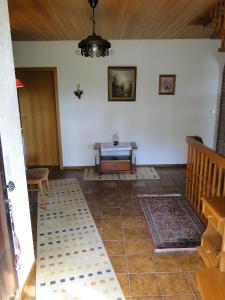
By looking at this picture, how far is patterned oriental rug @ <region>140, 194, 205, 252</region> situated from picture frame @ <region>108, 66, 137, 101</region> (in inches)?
80.4

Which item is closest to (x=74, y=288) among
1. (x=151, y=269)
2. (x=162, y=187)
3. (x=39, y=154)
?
(x=151, y=269)

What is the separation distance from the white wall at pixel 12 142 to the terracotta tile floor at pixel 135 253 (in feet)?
1.29

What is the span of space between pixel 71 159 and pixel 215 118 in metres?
3.02

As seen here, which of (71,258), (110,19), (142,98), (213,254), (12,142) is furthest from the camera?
(142,98)

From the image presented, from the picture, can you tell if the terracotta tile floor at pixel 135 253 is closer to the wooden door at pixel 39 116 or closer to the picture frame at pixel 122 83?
the wooden door at pixel 39 116

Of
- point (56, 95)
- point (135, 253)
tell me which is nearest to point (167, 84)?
point (56, 95)

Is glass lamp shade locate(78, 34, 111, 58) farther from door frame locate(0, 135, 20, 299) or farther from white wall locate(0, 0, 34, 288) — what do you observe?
door frame locate(0, 135, 20, 299)

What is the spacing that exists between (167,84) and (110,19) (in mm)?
1837

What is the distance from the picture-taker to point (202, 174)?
294 cm

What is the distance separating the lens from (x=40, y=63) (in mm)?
4457

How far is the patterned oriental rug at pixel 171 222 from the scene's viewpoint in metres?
2.50

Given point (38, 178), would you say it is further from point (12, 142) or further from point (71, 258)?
point (12, 142)

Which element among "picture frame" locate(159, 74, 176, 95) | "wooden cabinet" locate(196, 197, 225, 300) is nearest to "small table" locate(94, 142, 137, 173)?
"picture frame" locate(159, 74, 176, 95)

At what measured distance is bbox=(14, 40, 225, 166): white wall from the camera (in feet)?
14.6
